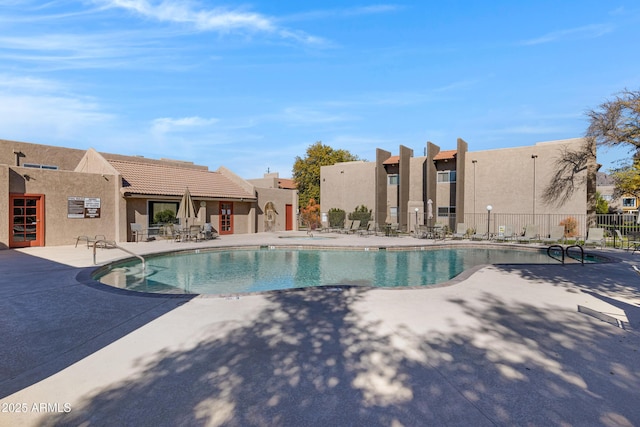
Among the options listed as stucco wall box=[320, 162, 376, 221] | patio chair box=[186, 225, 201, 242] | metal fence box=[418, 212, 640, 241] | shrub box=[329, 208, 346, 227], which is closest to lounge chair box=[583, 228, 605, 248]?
metal fence box=[418, 212, 640, 241]

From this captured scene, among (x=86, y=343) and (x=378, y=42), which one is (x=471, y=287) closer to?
(x=86, y=343)

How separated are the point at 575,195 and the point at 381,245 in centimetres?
1427

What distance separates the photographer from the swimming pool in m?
9.55

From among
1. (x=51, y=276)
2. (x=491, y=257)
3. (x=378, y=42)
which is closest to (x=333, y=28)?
(x=378, y=42)

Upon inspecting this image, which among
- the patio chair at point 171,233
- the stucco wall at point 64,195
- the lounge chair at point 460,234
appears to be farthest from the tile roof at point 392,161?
the stucco wall at point 64,195

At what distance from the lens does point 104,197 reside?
1736cm

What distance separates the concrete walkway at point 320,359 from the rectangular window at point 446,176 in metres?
20.7

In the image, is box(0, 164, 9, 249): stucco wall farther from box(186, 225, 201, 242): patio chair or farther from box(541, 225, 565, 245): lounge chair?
box(541, 225, 565, 245): lounge chair

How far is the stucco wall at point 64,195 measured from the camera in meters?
14.8

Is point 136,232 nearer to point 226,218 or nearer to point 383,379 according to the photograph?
point 226,218

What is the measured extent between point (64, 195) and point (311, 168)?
2888cm

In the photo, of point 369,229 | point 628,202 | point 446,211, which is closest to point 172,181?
point 369,229

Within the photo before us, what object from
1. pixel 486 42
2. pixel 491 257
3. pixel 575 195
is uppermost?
pixel 486 42

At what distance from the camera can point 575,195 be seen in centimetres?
2156
